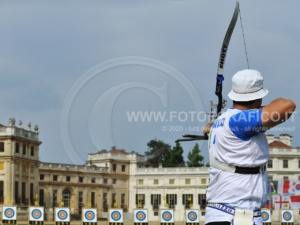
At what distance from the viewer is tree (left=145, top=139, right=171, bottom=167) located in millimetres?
113125

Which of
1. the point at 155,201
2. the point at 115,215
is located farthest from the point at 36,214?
the point at 155,201

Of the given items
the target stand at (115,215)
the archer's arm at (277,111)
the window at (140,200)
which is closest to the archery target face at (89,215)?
the target stand at (115,215)

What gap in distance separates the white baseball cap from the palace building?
76144 mm

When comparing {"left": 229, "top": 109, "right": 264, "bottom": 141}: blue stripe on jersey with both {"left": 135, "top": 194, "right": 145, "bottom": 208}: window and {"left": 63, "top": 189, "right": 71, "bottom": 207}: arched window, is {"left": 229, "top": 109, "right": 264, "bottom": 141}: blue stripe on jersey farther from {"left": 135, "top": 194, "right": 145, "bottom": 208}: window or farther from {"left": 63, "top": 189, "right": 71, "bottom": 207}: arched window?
{"left": 135, "top": 194, "right": 145, "bottom": 208}: window

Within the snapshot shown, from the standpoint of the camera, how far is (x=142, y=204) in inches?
3984

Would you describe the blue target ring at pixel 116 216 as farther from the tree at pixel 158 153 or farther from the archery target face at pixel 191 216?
the tree at pixel 158 153

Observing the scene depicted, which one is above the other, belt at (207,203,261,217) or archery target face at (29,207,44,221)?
archery target face at (29,207,44,221)

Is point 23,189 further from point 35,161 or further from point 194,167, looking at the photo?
point 194,167

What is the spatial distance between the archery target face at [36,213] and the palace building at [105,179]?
3618 cm

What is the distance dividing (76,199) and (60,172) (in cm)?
423

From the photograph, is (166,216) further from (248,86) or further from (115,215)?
(248,86)

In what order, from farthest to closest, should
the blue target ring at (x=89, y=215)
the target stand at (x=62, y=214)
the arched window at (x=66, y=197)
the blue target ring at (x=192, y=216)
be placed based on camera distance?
the arched window at (x=66, y=197)
the target stand at (x=62, y=214)
the blue target ring at (x=192, y=216)
the blue target ring at (x=89, y=215)

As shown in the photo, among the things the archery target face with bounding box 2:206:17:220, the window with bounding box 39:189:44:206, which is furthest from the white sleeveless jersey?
the window with bounding box 39:189:44:206

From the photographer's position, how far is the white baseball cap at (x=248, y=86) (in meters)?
4.70
